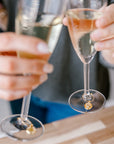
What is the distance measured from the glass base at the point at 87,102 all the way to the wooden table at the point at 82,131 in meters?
0.02

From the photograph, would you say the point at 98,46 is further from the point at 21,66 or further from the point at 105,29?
the point at 21,66

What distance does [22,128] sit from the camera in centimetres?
57

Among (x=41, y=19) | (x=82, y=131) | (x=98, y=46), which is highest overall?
(x=41, y=19)

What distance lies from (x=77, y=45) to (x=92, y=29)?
5 centimetres

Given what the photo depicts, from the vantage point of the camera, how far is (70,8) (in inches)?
20.3

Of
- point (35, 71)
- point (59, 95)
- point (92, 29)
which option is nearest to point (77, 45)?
point (92, 29)

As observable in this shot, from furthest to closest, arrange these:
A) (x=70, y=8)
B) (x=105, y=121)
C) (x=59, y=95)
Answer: (x=59, y=95) < (x=105, y=121) < (x=70, y=8)

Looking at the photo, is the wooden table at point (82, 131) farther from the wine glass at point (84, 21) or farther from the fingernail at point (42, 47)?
the fingernail at point (42, 47)

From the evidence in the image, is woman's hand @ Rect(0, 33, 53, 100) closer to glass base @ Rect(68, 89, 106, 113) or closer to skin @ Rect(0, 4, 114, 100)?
skin @ Rect(0, 4, 114, 100)

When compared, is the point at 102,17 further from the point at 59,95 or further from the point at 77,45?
the point at 59,95

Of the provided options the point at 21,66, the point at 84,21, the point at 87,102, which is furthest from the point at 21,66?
the point at 87,102

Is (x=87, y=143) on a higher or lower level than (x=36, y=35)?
lower

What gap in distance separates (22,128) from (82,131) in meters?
0.15

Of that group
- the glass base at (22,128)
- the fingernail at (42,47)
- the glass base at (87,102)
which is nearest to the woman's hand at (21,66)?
the fingernail at (42,47)
